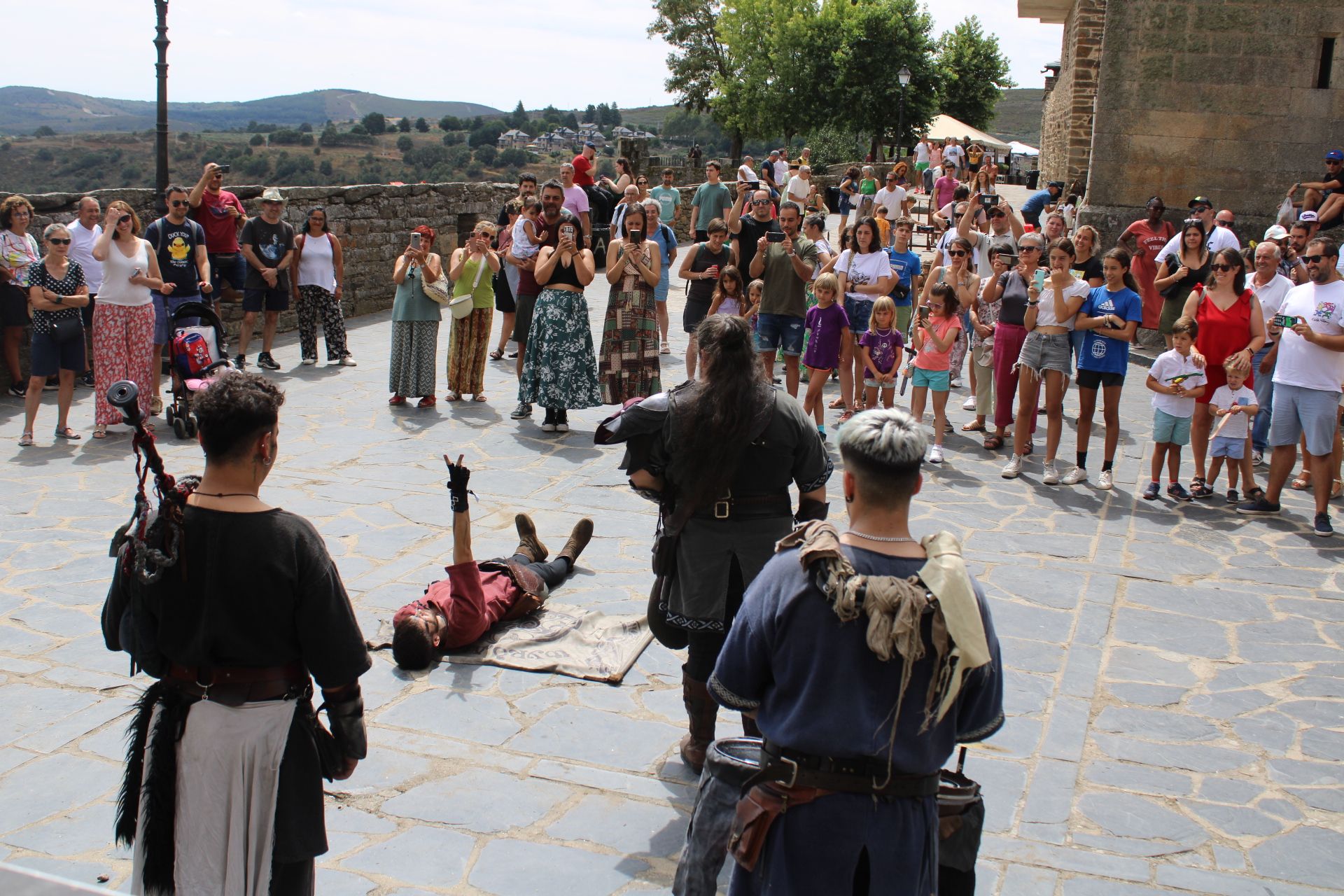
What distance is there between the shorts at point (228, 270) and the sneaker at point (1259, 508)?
9353 millimetres

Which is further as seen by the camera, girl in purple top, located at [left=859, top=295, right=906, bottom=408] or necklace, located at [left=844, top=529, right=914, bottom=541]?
girl in purple top, located at [left=859, top=295, right=906, bottom=408]

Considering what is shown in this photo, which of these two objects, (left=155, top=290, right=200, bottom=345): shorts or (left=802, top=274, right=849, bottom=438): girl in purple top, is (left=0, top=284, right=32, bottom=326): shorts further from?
(left=802, top=274, right=849, bottom=438): girl in purple top

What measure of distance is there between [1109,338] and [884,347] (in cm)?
170

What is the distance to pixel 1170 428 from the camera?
8586 millimetres

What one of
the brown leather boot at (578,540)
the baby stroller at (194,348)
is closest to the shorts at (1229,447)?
the brown leather boot at (578,540)

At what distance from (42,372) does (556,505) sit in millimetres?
4369

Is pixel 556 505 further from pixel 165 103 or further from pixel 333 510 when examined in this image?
pixel 165 103

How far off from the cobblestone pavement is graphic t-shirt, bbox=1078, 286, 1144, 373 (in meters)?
0.95

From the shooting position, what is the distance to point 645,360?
32.6 ft

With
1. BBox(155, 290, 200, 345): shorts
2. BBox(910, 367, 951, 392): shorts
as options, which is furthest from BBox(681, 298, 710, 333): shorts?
BBox(155, 290, 200, 345): shorts

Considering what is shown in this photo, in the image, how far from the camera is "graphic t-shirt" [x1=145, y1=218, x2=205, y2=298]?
10359 mm

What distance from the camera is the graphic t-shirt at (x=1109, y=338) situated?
28.2 feet

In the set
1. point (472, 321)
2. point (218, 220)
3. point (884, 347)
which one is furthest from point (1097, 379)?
point (218, 220)

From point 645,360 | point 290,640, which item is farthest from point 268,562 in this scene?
point 645,360
